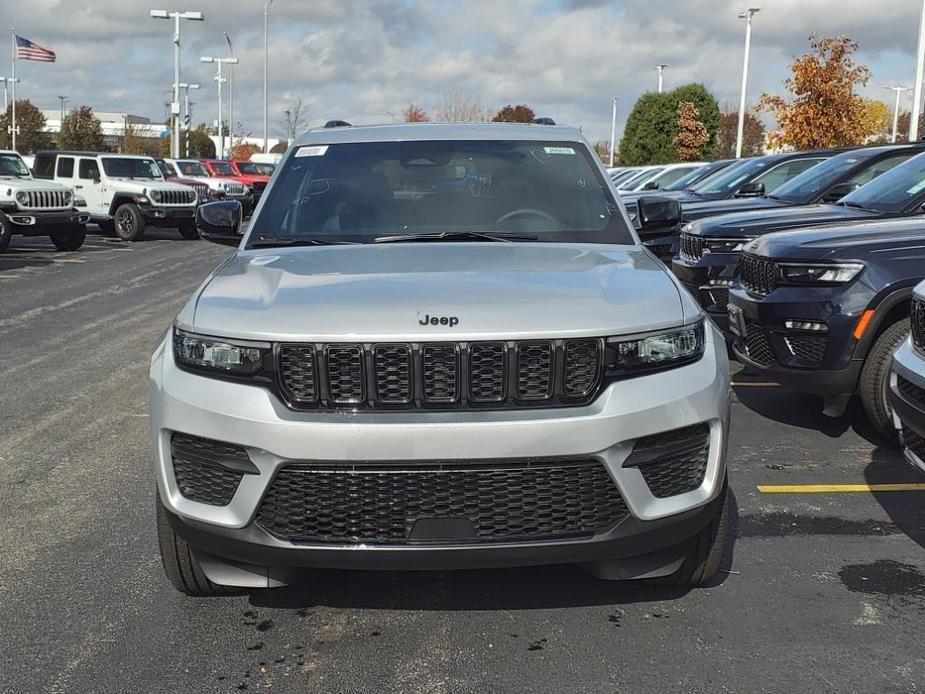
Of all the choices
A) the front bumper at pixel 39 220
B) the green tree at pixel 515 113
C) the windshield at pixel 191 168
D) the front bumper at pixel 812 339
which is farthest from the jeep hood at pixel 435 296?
the green tree at pixel 515 113

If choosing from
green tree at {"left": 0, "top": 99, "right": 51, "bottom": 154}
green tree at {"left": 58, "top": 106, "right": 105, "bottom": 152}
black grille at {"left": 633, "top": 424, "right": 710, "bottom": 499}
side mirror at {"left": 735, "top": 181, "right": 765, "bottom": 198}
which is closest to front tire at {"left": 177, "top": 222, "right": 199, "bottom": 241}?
side mirror at {"left": 735, "top": 181, "right": 765, "bottom": 198}

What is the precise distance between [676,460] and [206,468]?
4.84 feet

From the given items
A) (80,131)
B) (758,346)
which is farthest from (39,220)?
(80,131)

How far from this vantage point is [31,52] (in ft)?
144

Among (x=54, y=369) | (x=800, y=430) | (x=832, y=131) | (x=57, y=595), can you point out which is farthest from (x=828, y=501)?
(x=832, y=131)

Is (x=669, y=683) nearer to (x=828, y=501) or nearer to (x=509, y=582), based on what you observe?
(x=509, y=582)

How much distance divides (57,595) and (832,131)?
26590 mm

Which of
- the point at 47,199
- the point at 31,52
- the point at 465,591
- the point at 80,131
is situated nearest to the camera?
the point at 465,591

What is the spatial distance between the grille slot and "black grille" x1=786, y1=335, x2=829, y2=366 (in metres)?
16.4

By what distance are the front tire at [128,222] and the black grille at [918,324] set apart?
2061 cm

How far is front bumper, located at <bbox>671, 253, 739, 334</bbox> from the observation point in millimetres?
8031

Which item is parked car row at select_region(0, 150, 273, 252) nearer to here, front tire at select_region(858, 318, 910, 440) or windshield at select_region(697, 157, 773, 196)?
windshield at select_region(697, 157, 773, 196)

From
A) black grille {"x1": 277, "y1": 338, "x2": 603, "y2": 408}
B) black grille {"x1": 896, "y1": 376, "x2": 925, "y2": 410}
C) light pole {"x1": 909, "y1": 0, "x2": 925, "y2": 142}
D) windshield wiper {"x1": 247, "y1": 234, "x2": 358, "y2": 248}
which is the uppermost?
light pole {"x1": 909, "y1": 0, "x2": 925, "y2": 142}

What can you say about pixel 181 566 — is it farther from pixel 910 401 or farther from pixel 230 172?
pixel 230 172
